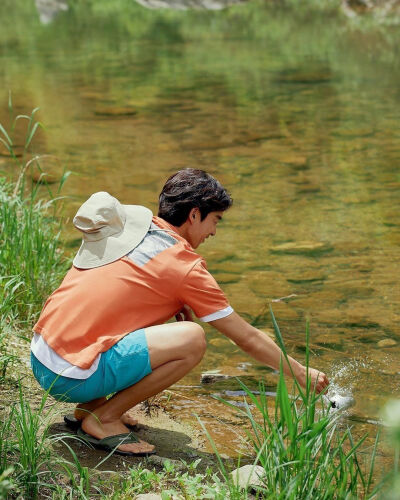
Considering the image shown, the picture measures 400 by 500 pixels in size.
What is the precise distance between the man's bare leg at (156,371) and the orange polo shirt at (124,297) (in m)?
0.08

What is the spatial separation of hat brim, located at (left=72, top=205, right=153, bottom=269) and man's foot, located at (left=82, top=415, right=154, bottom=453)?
51cm

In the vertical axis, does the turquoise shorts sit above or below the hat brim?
below

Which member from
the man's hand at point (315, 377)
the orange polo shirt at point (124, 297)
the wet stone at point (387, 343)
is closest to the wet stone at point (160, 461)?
the orange polo shirt at point (124, 297)

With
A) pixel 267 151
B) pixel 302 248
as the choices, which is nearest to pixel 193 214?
pixel 302 248

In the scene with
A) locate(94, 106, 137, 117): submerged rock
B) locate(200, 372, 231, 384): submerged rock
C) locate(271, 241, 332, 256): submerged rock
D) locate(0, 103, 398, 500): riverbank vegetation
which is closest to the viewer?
locate(0, 103, 398, 500): riverbank vegetation

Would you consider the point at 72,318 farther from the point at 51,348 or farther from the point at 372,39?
the point at 372,39

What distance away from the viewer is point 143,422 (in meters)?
3.10

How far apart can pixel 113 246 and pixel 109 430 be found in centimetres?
62

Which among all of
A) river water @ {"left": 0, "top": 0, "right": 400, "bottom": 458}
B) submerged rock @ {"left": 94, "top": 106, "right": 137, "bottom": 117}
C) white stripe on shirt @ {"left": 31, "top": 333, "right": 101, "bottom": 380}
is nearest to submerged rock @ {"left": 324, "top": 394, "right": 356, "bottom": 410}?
river water @ {"left": 0, "top": 0, "right": 400, "bottom": 458}

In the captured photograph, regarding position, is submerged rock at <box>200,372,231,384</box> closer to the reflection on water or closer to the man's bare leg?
the man's bare leg

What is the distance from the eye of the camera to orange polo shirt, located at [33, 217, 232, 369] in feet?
8.67

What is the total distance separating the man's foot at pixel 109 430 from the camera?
273 cm

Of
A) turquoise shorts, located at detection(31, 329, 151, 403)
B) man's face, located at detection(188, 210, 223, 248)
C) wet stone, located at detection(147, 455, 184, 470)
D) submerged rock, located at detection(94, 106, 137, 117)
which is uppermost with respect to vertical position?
man's face, located at detection(188, 210, 223, 248)

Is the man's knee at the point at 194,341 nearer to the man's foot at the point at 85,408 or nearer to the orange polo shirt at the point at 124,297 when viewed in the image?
the orange polo shirt at the point at 124,297
